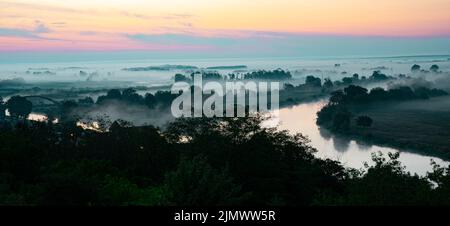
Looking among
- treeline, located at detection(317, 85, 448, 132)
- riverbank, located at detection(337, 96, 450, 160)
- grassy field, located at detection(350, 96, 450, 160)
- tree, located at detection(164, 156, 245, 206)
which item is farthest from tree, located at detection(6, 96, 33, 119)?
tree, located at detection(164, 156, 245, 206)

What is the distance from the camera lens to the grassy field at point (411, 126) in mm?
52625

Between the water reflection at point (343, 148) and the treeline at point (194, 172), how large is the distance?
10.6 meters

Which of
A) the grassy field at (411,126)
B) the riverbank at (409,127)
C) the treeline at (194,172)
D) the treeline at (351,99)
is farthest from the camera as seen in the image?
the treeline at (351,99)

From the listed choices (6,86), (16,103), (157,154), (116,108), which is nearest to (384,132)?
(157,154)

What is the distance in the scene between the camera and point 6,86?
439ft

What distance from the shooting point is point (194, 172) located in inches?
623

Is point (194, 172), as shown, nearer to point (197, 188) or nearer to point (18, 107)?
point (197, 188)

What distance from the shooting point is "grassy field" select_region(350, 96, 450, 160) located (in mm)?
52625

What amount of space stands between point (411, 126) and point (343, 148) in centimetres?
1583

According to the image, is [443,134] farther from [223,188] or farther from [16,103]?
[16,103]

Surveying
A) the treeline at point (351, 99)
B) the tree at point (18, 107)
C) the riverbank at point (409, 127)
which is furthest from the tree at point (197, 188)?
the tree at point (18, 107)

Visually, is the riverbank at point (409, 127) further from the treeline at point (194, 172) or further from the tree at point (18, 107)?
the tree at point (18, 107)
